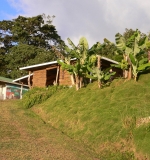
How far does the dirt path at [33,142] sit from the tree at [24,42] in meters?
23.8

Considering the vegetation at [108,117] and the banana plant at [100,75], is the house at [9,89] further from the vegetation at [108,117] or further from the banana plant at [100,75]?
the banana plant at [100,75]

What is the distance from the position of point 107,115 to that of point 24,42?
3280cm

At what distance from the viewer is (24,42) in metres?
42.1

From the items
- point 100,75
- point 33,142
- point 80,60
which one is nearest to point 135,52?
point 100,75

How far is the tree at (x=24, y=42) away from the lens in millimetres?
38594

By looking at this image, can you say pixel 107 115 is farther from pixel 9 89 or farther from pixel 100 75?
pixel 9 89

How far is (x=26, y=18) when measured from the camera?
41500 mm

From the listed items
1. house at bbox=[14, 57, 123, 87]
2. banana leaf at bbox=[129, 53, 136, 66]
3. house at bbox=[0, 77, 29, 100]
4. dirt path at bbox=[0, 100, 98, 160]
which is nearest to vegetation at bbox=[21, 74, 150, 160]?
dirt path at bbox=[0, 100, 98, 160]

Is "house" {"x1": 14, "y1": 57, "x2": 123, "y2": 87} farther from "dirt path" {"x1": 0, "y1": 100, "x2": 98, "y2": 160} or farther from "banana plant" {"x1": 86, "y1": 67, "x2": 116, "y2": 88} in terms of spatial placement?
"dirt path" {"x1": 0, "y1": 100, "x2": 98, "y2": 160}

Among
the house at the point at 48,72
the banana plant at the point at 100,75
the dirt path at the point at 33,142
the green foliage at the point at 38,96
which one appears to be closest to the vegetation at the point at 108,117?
the banana plant at the point at 100,75

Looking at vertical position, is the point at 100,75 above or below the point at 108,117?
above

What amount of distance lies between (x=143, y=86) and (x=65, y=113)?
3829 millimetres

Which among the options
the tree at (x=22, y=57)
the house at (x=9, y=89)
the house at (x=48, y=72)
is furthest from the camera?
the tree at (x=22, y=57)

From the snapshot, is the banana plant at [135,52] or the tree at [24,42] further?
the tree at [24,42]
